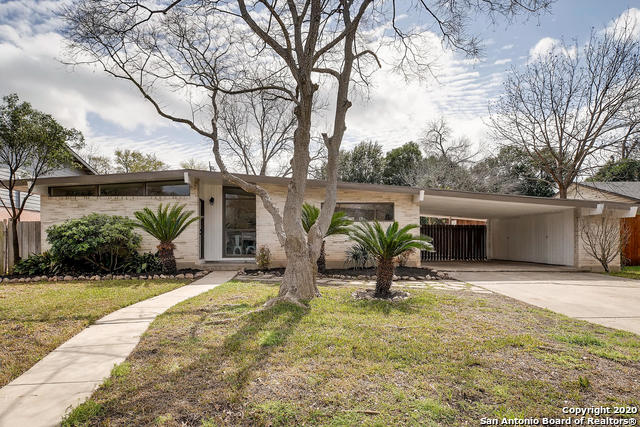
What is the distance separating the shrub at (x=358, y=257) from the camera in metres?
10.8

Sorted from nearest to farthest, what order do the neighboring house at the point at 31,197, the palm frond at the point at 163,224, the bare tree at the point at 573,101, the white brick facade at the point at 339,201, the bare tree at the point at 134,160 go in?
the palm frond at the point at 163,224 < the white brick facade at the point at 339,201 < the neighboring house at the point at 31,197 < the bare tree at the point at 573,101 < the bare tree at the point at 134,160

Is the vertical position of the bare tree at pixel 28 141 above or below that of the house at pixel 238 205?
above

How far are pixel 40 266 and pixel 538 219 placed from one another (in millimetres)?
17524

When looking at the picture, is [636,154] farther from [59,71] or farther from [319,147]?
[59,71]

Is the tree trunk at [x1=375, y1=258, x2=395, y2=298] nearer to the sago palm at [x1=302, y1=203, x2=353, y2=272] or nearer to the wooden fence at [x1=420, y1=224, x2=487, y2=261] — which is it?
the sago palm at [x1=302, y1=203, x2=353, y2=272]

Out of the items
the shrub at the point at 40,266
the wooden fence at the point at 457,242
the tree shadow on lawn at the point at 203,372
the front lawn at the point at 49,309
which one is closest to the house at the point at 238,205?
the shrub at the point at 40,266

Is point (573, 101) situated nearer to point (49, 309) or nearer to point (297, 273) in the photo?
point (297, 273)

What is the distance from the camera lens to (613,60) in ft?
48.8

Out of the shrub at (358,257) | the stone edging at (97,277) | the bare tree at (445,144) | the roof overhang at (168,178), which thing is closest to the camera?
the stone edging at (97,277)

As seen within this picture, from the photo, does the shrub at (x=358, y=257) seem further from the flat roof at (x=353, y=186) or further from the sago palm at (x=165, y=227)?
the sago palm at (x=165, y=227)

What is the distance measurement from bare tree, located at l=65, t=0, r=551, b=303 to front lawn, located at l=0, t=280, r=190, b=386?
284cm

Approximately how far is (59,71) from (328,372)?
8.06 m

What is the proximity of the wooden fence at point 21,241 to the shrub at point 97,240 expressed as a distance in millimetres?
1652

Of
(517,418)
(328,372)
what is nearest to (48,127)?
(328,372)
